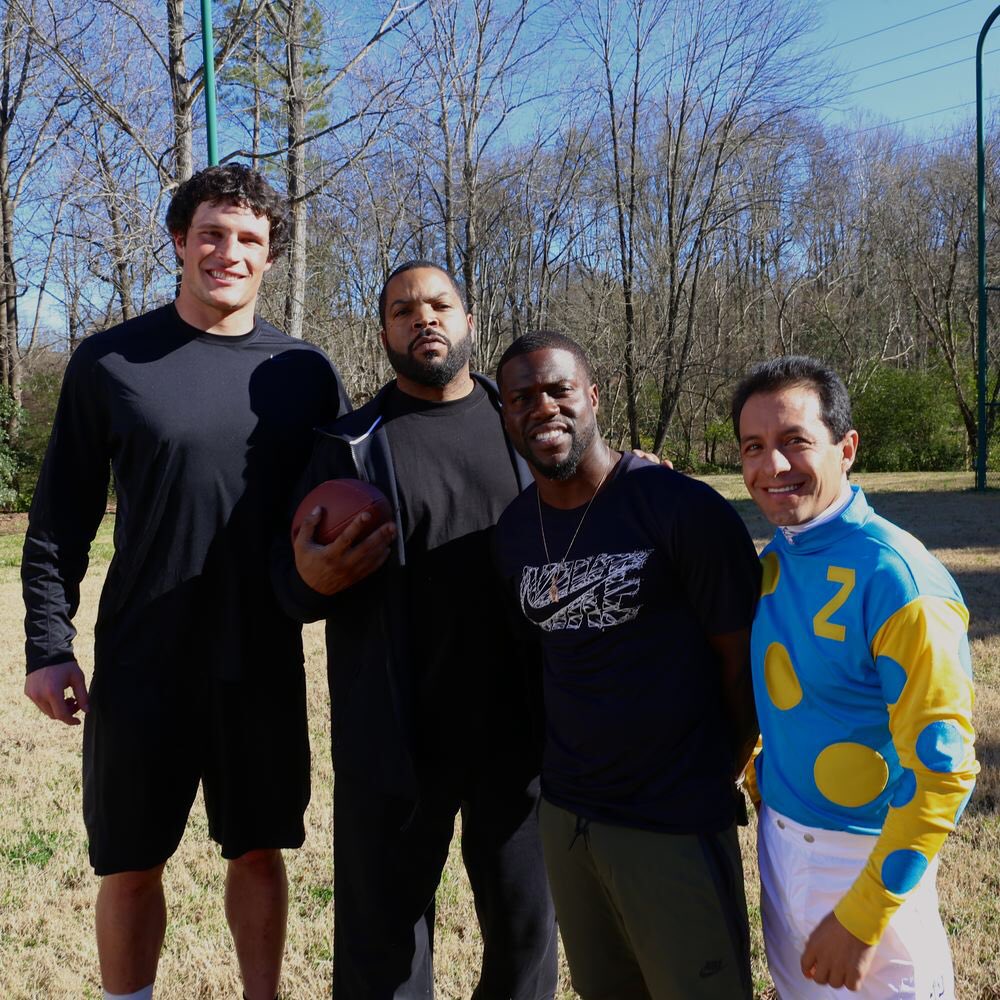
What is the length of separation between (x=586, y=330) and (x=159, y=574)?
23916 millimetres

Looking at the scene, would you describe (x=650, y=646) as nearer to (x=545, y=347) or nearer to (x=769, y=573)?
(x=769, y=573)

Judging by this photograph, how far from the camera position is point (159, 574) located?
2566 mm

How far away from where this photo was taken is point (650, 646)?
6.80 ft

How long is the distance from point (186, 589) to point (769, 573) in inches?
61.3

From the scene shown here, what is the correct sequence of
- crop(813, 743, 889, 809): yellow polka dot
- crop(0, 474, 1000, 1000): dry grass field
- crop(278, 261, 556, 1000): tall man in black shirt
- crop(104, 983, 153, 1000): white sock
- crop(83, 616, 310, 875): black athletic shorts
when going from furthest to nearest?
crop(0, 474, 1000, 1000): dry grass field < crop(104, 983, 153, 1000): white sock < crop(83, 616, 310, 875): black athletic shorts < crop(278, 261, 556, 1000): tall man in black shirt < crop(813, 743, 889, 809): yellow polka dot

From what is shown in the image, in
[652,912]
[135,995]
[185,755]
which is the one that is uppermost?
[185,755]

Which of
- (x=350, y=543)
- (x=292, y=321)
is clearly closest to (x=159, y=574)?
(x=350, y=543)

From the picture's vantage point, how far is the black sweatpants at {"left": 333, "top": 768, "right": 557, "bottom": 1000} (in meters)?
2.46

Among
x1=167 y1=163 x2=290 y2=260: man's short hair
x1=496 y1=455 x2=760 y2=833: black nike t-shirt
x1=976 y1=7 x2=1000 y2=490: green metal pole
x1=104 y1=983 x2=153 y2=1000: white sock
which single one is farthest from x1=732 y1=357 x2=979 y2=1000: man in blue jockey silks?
x1=976 y1=7 x2=1000 y2=490: green metal pole

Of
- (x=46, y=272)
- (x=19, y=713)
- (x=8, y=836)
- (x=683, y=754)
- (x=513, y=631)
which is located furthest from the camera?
(x=46, y=272)

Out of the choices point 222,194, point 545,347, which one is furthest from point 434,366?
point 222,194

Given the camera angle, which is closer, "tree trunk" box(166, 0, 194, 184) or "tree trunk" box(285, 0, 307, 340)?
"tree trunk" box(166, 0, 194, 184)

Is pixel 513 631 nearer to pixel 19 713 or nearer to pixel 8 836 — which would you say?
pixel 8 836

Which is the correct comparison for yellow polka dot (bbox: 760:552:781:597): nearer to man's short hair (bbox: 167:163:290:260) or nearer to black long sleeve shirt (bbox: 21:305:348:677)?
black long sleeve shirt (bbox: 21:305:348:677)
